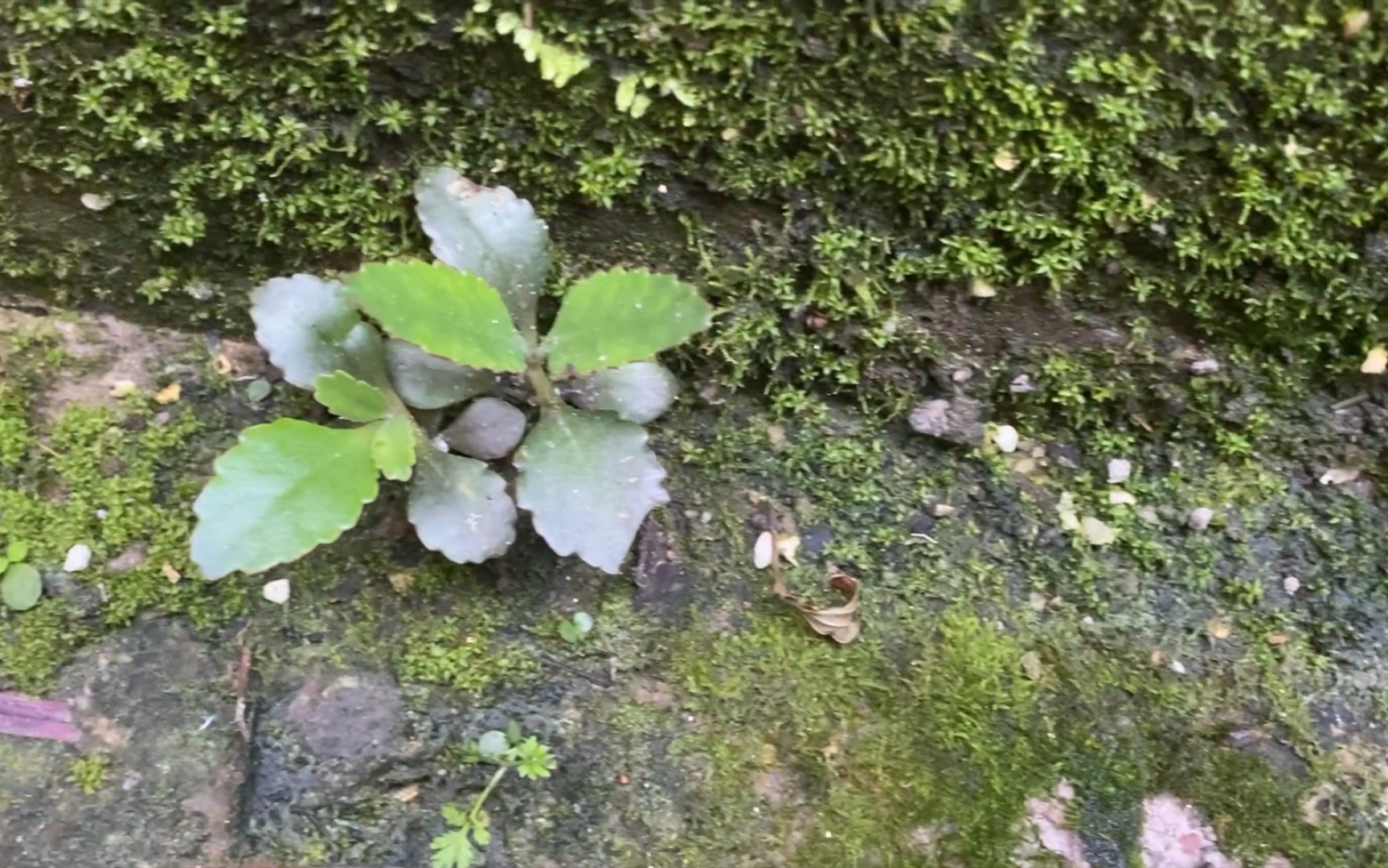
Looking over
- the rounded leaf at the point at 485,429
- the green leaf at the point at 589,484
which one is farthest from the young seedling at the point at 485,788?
the rounded leaf at the point at 485,429

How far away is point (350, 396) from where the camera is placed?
112 cm

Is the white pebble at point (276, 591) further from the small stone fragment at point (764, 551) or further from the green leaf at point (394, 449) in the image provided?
the small stone fragment at point (764, 551)

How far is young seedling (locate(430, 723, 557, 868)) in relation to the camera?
1104 mm

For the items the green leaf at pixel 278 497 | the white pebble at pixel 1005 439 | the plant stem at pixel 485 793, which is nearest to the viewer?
the green leaf at pixel 278 497

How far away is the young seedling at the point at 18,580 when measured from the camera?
1.20m

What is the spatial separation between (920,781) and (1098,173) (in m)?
0.72

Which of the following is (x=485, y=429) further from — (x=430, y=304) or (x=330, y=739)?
(x=330, y=739)

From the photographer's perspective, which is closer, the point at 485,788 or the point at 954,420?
the point at 485,788

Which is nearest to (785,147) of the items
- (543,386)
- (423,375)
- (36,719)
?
(543,386)

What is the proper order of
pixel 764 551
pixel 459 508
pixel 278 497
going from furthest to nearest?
pixel 764 551
pixel 459 508
pixel 278 497

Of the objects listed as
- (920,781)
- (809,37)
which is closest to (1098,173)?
(809,37)

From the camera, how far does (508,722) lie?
3.87 feet

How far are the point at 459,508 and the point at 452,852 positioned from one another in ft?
1.21

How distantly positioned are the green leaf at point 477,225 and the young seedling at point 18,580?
617 millimetres
